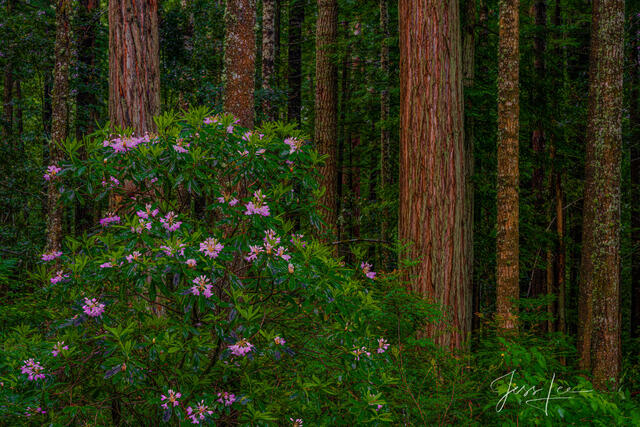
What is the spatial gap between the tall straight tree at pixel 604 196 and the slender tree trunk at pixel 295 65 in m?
8.30

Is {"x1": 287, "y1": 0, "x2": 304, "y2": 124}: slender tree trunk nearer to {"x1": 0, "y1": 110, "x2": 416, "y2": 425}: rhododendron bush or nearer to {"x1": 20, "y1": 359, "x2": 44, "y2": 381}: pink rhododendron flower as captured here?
{"x1": 0, "y1": 110, "x2": 416, "y2": 425}: rhododendron bush

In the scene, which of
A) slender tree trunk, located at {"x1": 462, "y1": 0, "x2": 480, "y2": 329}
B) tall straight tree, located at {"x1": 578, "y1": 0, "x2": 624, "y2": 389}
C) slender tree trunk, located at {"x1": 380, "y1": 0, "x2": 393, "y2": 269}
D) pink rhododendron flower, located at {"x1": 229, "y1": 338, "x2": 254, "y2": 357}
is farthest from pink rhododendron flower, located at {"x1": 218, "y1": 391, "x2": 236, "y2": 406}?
slender tree trunk, located at {"x1": 380, "y1": 0, "x2": 393, "y2": 269}

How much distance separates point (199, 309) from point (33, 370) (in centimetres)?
120

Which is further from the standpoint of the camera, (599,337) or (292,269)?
(599,337)

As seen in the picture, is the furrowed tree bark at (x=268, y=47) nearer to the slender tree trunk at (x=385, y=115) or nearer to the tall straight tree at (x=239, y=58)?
the slender tree trunk at (x=385, y=115)

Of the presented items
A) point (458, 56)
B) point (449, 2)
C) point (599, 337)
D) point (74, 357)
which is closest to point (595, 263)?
point (599, 337)

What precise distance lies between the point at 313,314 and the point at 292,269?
30.9 inches

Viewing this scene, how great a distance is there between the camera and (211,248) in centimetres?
318

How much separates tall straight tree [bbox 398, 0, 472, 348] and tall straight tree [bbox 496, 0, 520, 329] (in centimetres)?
52

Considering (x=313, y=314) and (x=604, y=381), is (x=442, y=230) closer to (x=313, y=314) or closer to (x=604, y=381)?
(x=313, y=314)

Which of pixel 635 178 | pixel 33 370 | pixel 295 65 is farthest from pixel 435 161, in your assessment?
pixel 635 178

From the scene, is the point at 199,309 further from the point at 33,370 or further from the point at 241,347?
the point at 33,370

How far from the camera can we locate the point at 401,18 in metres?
6.28

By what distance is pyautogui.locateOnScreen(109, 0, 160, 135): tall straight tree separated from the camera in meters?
6.16
